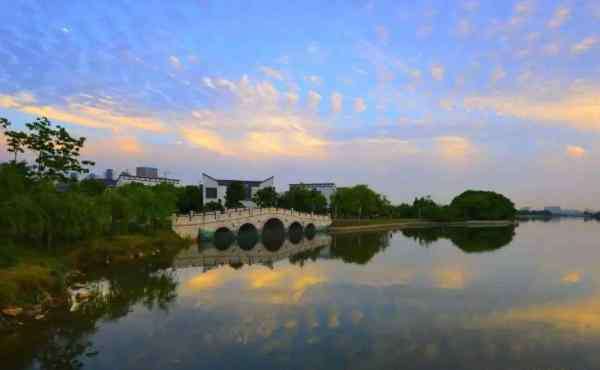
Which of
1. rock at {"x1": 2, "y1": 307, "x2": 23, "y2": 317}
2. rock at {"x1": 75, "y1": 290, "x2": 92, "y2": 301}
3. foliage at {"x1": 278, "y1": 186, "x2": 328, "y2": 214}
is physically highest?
foliage at {"x1": 278, "y1": 186, "x2": 328, "y2": 214}

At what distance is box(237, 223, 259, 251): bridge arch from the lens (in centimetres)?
3689

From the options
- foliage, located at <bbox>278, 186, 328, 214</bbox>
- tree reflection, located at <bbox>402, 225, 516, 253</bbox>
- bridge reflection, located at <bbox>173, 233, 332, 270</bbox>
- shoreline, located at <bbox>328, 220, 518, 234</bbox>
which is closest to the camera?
bridge reflection, located at <bbox>173, 233, 332, 270</bbox>

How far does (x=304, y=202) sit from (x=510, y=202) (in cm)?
5574

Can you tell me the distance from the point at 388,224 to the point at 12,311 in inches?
2322

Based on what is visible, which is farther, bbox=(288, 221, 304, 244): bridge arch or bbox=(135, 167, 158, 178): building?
bbox=(135, 167, 158, 178): building

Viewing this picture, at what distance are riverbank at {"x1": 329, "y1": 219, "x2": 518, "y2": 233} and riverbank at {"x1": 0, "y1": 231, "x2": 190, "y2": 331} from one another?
103 feet

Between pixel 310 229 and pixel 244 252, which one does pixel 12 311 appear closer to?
pixel 244 252

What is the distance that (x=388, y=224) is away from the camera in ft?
217

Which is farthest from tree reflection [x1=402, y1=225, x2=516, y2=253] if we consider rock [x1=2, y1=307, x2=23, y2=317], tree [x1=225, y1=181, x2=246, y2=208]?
Answer: rock [x1=2, y1=307, x2=23, y2=317]

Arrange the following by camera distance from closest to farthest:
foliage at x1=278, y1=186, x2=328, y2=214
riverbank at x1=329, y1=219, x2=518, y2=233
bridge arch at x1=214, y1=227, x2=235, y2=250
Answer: bridge arch at x1=214, y1=227, x2=235, y2=250
riverbank at x1=329, y1=219, x2=518, y2=233
foliage at x1=278, y1=186, x2=328, y2=214

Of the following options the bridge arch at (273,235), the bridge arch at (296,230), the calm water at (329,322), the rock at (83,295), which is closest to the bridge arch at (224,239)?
the bridge arch at (273,235)

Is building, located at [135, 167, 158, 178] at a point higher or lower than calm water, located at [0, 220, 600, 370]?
higher

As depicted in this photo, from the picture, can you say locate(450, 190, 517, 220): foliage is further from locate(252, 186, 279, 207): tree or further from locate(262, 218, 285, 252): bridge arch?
locate(262, 218, 285, 252): bridge arch

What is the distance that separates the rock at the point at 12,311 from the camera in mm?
11902
